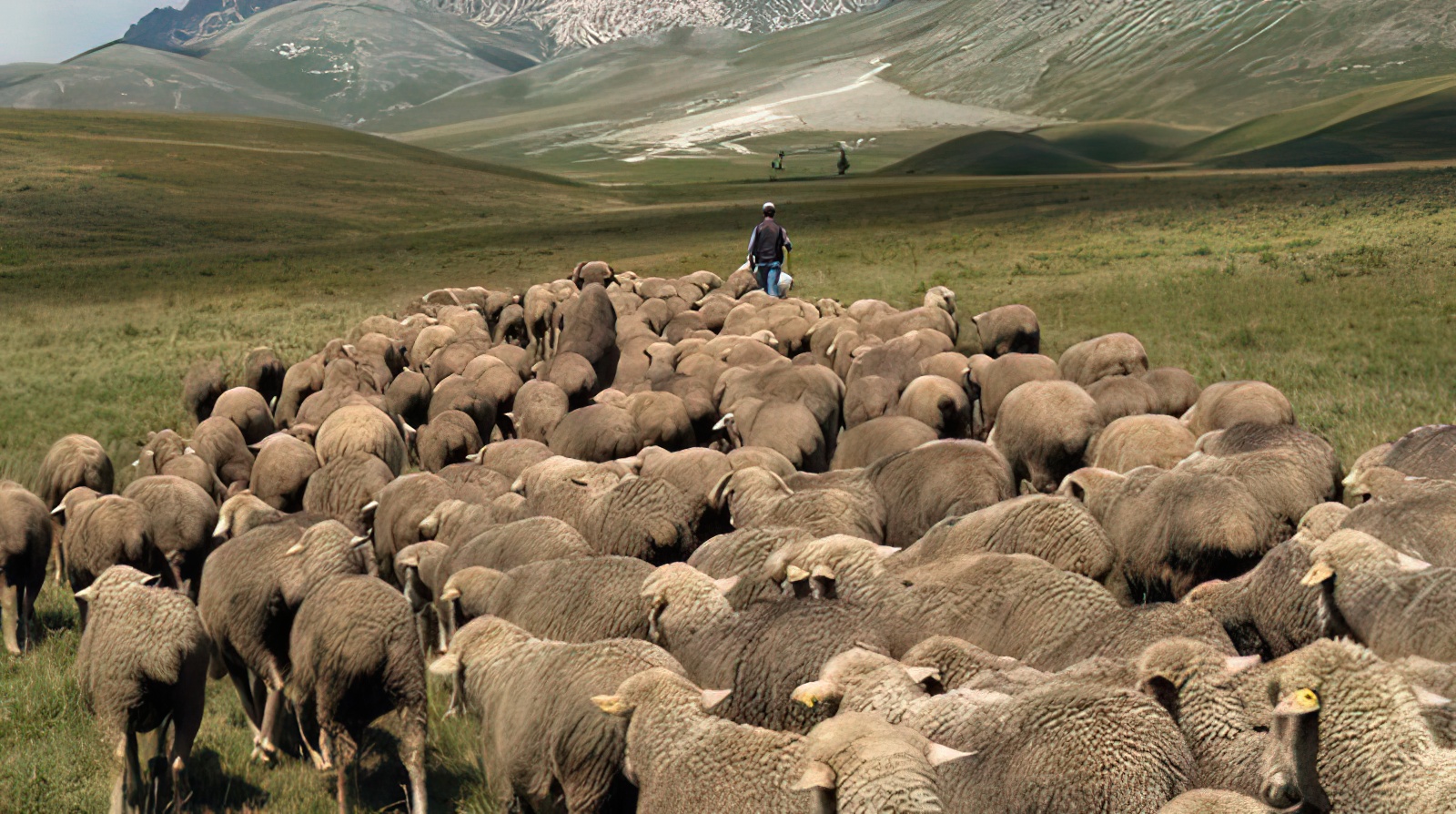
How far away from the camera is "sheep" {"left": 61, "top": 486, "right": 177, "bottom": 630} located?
7949 mm

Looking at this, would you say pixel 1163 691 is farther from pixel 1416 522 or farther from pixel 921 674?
pixel 1416 522

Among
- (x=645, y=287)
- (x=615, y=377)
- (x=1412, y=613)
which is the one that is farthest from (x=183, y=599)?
(x=645, y=287)

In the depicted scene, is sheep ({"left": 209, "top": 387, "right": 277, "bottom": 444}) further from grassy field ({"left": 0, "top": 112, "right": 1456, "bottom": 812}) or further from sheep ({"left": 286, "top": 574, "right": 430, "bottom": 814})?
sheep ({"left": 286, "top": 574, "right": 430, "bottom": 814})

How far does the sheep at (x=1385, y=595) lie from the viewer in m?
5.13

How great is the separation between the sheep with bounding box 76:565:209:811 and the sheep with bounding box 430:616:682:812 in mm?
1325

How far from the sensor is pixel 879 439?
10.3m

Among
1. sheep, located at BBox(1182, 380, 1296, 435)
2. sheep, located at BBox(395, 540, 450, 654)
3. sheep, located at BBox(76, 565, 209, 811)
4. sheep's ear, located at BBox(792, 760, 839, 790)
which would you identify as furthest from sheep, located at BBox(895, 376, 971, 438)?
sheep's ear, located at BBox(792, 760, 839, 790)

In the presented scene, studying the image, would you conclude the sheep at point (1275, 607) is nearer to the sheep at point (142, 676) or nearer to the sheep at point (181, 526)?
the sheep at point (142, 676)

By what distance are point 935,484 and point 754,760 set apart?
4.44m

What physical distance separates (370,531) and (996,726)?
5.93 m

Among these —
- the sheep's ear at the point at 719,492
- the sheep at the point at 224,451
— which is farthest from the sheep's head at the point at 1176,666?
the sheep at the point at 224,451

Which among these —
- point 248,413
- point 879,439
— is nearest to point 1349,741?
point 879,439

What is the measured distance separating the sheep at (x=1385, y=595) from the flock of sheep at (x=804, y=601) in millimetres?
15

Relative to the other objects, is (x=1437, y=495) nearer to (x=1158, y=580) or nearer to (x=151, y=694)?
(x=1158, y=580)
